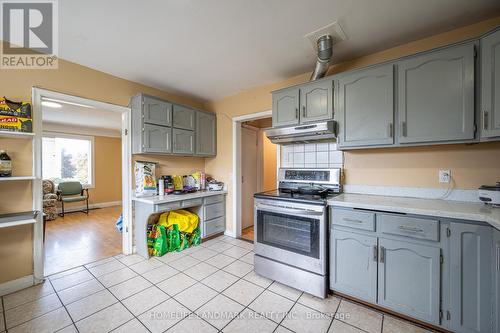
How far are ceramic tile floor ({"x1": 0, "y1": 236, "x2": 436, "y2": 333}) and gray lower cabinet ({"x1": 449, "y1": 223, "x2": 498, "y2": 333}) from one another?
1.08 ft

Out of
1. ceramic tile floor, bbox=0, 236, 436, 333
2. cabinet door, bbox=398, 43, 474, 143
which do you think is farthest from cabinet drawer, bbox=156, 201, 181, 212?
cabinet door, bbox=398, 43, 474, 143

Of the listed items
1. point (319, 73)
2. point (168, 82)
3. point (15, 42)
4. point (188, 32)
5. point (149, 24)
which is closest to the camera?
point (149, 24)

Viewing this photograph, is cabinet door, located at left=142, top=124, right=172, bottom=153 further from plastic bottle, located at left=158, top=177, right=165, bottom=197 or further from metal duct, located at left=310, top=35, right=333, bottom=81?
metal duct, located at left=310, top=35, right=333, bottom=81

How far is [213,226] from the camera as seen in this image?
344cm

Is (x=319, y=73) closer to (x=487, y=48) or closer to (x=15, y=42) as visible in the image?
(x=487, y=48)

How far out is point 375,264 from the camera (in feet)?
5.56

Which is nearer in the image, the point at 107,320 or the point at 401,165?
the point at 107,320

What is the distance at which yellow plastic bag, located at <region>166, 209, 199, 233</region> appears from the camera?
305cm

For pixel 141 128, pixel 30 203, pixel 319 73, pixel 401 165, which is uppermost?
pixel 319 73

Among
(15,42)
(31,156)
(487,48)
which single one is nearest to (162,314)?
(31,156)

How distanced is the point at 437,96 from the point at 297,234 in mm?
1693

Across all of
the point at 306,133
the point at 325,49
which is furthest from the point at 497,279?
the point at 325,49

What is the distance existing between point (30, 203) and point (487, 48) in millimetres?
4255

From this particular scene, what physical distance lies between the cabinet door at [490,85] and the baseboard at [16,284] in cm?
428
